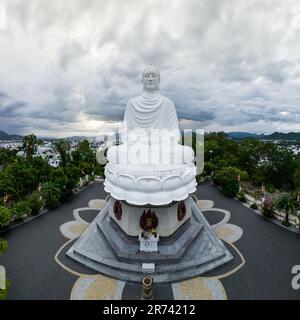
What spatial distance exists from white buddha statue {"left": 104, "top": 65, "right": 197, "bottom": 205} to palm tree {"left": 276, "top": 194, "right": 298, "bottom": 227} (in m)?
7.47

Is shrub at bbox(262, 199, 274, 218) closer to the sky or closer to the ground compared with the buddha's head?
closer to the ground

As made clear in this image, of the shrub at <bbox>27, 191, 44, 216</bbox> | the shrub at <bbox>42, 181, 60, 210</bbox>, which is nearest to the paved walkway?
the shrub at <bbox>27, 191, 44, 216</bbox>

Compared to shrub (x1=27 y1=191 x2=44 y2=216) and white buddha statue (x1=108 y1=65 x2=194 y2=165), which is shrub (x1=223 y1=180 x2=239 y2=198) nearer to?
white buddha statue (x1=108 y1=65 x2=194 y2=165)

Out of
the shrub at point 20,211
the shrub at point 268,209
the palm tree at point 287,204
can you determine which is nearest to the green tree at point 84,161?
the shrub at point 20,211

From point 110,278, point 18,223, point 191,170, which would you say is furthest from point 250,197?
point 18,223

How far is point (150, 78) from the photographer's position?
592 inches

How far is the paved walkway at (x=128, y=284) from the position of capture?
36.9ft

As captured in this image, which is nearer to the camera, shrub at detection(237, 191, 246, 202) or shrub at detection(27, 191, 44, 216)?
shrub at detection(27, 191, 44, 216)

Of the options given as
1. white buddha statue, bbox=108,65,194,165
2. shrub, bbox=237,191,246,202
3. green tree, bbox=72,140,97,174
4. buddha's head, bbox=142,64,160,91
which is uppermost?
buddha's head, bbox=142,64,160,91

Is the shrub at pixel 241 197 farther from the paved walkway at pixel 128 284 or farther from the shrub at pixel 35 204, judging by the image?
the shrub at pixel 35 204

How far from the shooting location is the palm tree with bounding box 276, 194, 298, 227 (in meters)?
17.1

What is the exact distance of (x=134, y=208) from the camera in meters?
13.5

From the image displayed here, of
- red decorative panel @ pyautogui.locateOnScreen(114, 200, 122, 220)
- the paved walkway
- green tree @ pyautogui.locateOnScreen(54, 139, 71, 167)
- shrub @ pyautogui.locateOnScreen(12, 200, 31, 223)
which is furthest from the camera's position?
green tree @ pyautogui.locateOnScreen(54, 139, 71, 167)

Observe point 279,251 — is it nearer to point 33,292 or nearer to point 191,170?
point 191,170
